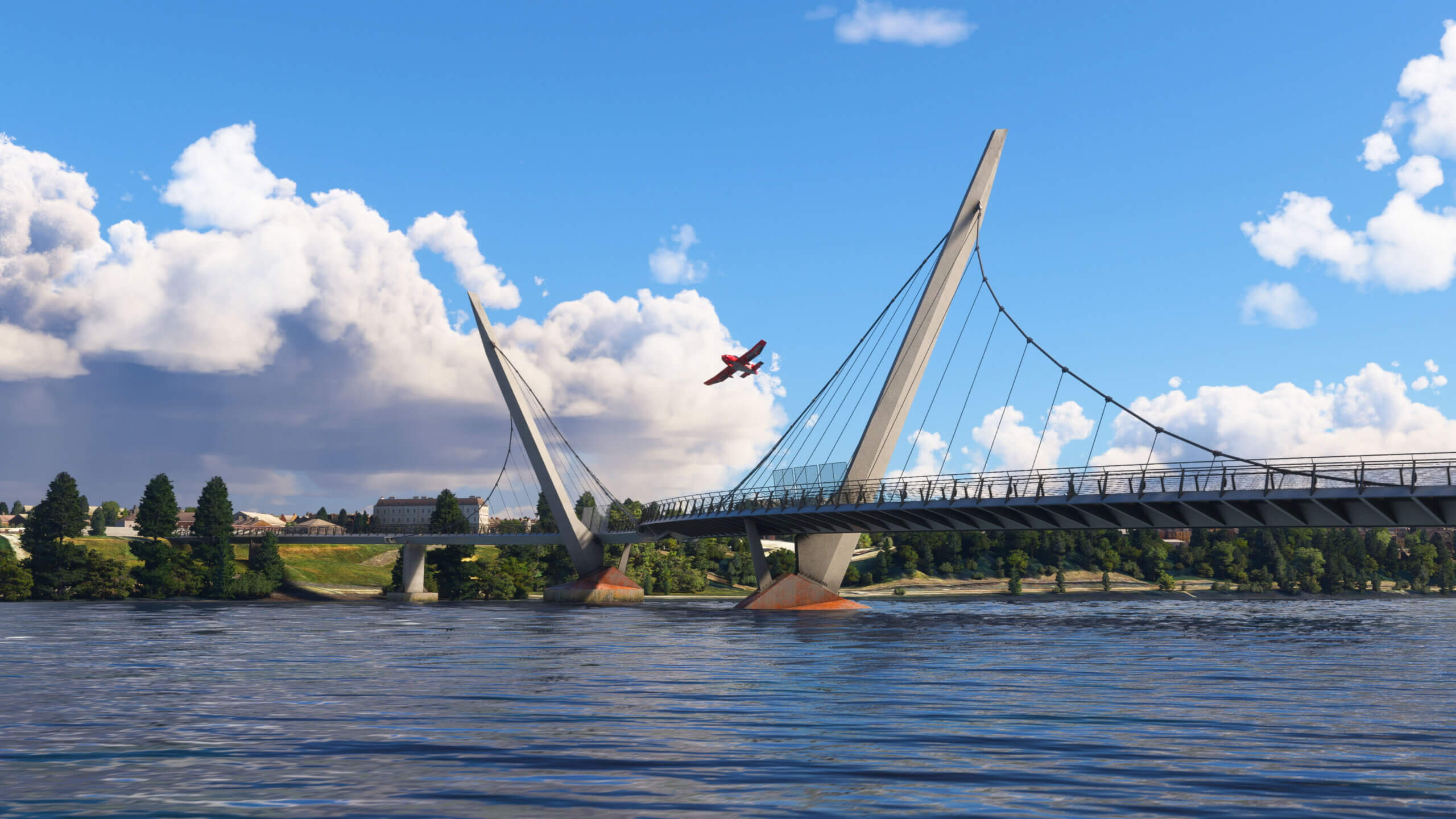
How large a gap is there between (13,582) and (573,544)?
2096 inches

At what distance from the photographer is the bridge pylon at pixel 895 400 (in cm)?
7525

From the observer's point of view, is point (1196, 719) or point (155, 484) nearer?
point (1196, 719)

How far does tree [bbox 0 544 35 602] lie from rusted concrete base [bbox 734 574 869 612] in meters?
72.7

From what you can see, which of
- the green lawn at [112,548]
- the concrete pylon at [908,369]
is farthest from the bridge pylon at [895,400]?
the green lawn at [112,548]

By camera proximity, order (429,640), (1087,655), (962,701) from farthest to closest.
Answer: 1. (429,640)
2. (1087,655)
3. (962,701)

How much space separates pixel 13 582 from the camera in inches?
4250

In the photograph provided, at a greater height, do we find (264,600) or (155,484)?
(155,484)

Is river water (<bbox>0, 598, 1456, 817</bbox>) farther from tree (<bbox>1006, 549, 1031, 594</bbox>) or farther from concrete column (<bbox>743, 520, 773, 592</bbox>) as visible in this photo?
tree (<bbox>1006, 549, 1031, 594</bbox>)

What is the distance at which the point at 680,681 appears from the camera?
27516mm

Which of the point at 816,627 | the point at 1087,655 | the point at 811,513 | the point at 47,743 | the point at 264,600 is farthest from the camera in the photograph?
the point at 264,600

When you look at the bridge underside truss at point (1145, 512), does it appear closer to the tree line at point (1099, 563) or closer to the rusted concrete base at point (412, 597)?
the rusted concrete base at point (412, 597)

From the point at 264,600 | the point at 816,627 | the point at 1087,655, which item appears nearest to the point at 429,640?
the point at 816,627

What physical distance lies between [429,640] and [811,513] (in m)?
33.7

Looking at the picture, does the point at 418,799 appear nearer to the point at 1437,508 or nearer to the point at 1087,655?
the point at 1087,655
